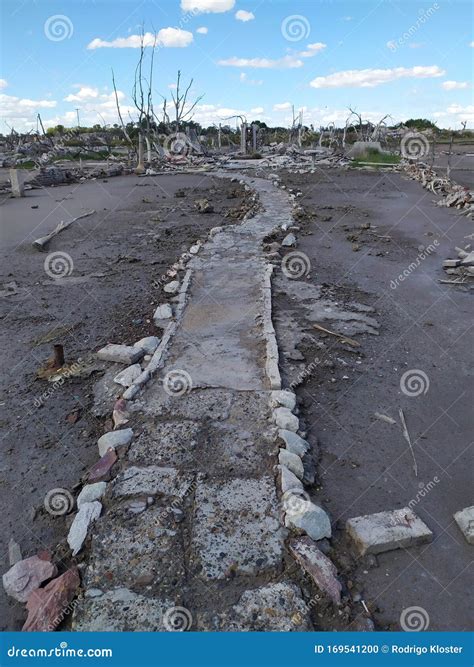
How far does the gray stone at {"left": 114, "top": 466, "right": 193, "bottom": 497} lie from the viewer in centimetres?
346

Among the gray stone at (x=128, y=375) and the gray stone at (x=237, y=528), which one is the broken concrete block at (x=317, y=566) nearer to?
the gray stone at (x=237, y=528)

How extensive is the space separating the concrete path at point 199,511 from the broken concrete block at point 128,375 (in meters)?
0.29

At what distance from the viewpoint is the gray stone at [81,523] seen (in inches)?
122

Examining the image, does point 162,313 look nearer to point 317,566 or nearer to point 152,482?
point 152,482

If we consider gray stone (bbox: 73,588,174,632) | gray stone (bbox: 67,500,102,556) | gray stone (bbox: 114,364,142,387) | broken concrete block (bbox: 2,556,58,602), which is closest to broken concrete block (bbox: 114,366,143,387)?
gray stone (bbox: 114,364,142,387)

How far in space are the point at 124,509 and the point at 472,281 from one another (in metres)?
6.91

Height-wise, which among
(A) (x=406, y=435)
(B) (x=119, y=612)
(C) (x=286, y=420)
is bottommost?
(A) (x=406, y=435)

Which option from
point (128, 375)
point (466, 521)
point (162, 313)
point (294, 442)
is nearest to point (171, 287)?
point (162, 313)

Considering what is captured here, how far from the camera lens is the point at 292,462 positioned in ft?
12.1

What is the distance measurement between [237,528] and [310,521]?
0.46 metres

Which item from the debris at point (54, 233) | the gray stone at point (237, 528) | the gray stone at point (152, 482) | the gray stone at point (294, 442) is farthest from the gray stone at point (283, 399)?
the debris at point (54, 233)

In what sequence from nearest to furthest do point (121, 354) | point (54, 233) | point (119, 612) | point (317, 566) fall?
point (119, 612) < point (317, 566) < point (121, 354) < point (54, 233)

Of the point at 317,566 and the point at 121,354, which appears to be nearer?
the point at 317,566

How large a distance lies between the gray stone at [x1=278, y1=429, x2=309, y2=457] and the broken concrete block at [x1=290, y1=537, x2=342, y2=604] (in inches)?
35.1
